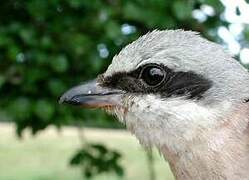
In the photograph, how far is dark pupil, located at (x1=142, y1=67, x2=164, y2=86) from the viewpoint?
360 cm

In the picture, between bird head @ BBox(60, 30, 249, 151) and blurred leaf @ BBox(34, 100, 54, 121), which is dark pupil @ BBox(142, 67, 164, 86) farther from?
blurred leaf @ BBox(34, 100, 54, 121)

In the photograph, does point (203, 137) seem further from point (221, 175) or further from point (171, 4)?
point (171, 4)

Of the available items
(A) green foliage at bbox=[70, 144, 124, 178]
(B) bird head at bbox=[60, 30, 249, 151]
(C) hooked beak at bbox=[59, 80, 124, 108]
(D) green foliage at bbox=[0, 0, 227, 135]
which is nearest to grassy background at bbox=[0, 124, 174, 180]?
(A) green foliage at bbox=[70, 144, 124, 178]

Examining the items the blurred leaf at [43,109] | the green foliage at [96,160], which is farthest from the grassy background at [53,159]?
the blurred leaf at [43,109]

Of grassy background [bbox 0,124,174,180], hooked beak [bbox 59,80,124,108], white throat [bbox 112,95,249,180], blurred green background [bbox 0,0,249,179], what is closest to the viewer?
white throat [bbox 112,95,249,180]

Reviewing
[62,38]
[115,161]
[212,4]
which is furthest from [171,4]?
[115,161]

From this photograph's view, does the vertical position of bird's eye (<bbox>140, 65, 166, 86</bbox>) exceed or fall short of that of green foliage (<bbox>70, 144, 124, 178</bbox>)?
it falls short

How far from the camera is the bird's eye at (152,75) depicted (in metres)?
3.60

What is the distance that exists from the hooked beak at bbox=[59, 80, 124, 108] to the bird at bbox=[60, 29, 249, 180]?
14cm

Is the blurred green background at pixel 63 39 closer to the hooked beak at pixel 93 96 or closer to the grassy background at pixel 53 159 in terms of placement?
the hooked beak at pixel 93 96

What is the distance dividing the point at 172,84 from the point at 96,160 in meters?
3.25

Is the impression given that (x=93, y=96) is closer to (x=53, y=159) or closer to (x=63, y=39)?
(x=63, y=39)

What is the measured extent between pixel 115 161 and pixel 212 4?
2.03 metres

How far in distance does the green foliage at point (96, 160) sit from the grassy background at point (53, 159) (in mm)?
4129
